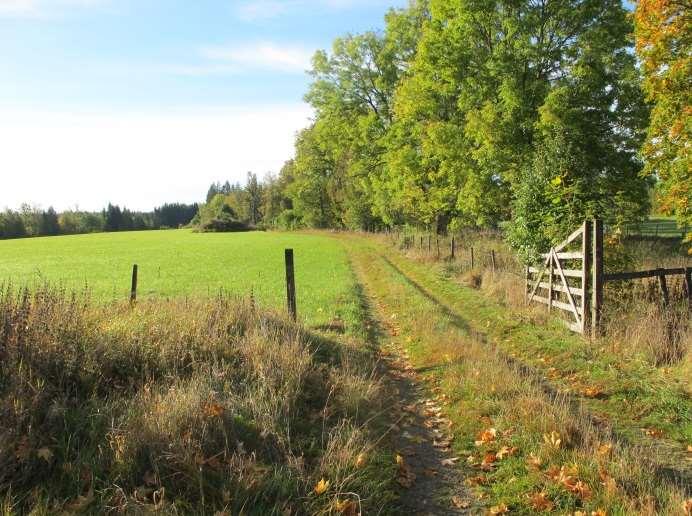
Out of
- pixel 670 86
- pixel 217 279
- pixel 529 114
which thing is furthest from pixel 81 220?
pixel 670 86

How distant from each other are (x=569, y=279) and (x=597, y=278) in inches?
85.0

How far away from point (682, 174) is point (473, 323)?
454 inches

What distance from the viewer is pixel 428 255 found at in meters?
26.4

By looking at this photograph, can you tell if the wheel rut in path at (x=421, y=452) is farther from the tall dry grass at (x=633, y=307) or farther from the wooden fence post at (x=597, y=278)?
the wooden fence post at (x=597, y=278)

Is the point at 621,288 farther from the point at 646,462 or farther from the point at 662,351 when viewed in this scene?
the point at 646,462

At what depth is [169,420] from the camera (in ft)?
15.3

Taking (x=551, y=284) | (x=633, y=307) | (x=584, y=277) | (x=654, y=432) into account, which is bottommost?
(x=654, y=432)

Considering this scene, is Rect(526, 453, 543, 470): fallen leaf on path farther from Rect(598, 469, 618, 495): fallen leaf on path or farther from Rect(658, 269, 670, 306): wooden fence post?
Rect(658, 269, 670, 306): wooden fence post

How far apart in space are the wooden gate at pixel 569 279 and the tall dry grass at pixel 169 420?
603 cm

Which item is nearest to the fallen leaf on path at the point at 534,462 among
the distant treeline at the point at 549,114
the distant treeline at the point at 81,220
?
the distant treeline at the point at 549,114

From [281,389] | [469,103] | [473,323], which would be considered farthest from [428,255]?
[281,389]

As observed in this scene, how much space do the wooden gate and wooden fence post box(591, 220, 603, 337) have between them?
10.3 inches

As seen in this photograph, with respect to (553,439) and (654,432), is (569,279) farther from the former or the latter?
(553,439)

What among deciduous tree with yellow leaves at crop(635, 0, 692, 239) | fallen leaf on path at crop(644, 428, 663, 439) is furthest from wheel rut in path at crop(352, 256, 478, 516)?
deciduous tree with yellow leaves at crop(635, 0, 692, 239)
